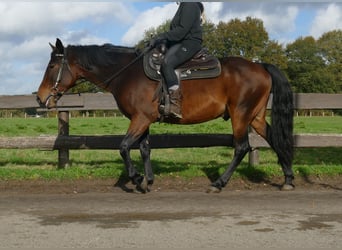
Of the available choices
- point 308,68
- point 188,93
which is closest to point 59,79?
point 188,93

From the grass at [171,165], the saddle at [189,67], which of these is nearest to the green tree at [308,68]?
the grass at [171,165]

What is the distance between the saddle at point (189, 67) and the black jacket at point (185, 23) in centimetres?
32

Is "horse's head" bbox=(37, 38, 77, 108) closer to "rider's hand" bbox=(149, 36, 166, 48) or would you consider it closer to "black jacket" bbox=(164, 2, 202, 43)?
"rider's hand" bbox=(149, 36, 166, 48)

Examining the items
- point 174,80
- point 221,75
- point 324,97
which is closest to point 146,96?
point 174,80

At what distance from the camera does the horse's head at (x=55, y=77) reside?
Answer: 26.9 feet

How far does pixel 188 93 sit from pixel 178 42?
854mm

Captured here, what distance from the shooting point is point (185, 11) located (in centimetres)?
782

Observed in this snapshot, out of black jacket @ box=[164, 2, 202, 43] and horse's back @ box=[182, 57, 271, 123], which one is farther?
horse's back @ box=[182, 57, 271, 123]

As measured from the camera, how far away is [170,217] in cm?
605

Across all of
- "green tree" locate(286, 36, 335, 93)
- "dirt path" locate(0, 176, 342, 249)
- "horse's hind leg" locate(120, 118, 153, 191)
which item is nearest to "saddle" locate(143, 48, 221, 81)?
"horse's hind leg" locate(120, 118, 153, 191)

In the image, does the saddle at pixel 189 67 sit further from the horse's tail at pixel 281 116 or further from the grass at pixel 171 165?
the grass at pixel 171 165

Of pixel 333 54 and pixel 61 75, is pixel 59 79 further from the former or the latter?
pixel 333 54

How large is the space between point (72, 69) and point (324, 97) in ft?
16.1

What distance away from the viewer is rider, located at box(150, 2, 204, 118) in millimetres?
7730
